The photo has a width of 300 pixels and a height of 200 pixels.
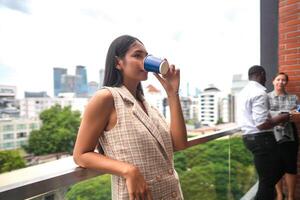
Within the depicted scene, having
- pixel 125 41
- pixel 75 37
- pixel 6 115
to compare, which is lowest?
pixel 6 115

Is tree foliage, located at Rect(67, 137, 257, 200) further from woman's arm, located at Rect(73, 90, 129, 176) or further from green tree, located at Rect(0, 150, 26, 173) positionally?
green tree, located at Rect(0, 150, 26, 173)

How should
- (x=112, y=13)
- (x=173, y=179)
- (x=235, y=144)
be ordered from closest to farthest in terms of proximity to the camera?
(x=173, y=179)
(x=235, y=144)
(x=112, y=13)

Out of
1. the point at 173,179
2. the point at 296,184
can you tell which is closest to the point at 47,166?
the point at 173,179

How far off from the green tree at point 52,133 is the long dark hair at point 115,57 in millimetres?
20977

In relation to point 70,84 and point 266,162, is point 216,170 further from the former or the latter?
point 70,84

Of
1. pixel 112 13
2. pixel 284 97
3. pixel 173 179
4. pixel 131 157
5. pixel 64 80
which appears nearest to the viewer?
pixel 131 157

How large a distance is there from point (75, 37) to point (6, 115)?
501 inches

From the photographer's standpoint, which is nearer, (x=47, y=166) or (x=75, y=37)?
(x=47, y=166)

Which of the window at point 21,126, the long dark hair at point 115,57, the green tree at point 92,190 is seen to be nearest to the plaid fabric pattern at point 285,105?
the green tree at point 92,190

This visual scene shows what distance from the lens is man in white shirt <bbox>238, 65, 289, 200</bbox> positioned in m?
2.41

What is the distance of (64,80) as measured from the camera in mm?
17125

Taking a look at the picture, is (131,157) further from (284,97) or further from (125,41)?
(284,97)

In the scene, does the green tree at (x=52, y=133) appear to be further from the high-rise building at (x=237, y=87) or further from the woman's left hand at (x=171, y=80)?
the woman's left hand at (x=171, y=80)

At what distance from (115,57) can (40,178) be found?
0.52m
